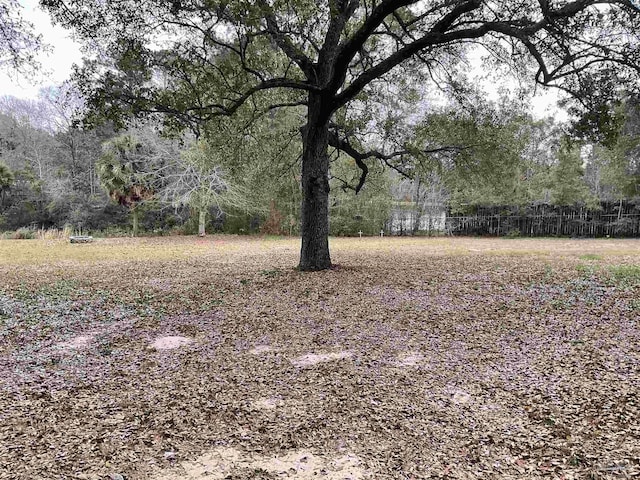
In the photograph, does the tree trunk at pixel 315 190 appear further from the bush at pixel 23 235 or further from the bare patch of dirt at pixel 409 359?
the bush at pixel 23 235

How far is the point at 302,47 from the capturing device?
6.80m

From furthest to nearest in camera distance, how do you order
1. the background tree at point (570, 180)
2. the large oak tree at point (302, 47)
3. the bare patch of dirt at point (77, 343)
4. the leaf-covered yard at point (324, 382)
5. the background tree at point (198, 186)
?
the background tree at point (570, 180), the background tree at point (198, 186), the large oak tree at point (302, 47), the bare patch of dirt at point (77, 343), the leaf-covered yard at point (324, 382)

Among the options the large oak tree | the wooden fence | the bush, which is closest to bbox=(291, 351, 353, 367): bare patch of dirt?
the large oak tree

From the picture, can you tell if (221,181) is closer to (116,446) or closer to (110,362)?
(110,362)

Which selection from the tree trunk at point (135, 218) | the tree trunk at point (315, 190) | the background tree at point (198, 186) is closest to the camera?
the tree trunk at point (315, 190)

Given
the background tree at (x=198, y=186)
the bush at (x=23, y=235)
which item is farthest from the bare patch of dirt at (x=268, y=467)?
the bush at (x=23, y=235)

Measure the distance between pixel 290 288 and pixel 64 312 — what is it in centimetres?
278

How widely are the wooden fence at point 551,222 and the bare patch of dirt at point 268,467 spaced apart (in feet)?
62.6

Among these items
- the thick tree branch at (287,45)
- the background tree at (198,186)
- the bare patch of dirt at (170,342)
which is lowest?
the bare patch of dirt at (170,342)

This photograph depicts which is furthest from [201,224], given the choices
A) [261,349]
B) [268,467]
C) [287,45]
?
[268,467]

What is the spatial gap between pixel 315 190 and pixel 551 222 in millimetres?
15341

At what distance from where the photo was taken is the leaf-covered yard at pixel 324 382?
6.19 feet

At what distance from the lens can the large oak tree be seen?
5.18m

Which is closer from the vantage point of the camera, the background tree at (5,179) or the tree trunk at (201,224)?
the tree trunk at (201,224)
